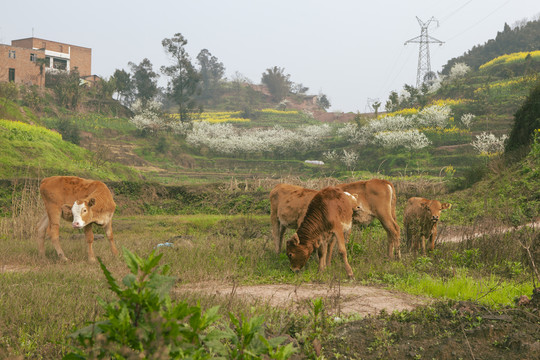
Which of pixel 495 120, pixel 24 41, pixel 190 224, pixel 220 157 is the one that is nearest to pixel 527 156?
pixel 190 224

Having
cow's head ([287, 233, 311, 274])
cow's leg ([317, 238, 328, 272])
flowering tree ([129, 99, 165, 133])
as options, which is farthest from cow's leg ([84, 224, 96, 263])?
flowering tree ([129, 99, 165, 133])

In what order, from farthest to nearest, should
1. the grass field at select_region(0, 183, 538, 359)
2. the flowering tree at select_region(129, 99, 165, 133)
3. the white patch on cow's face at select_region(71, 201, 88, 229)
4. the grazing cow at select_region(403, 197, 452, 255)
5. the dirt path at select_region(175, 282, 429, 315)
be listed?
the flowering tree at select_region(129, 99, 165, 133)
the grazing cow at select_region(403, 197, 452, 255)
the white patch on cow's face at select_region(71, 201, 88, 229)
the dirt path at select_region(175, 282, 429, 315)
the grass field at select_region(0, 183, 538, 359)

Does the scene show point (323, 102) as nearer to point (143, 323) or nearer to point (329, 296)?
point (329, 296)

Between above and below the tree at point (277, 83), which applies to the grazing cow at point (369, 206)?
below

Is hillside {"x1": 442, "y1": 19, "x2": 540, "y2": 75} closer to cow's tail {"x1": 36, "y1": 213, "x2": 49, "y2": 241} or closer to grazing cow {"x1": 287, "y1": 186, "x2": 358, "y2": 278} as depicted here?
grazing cow {"x1": 287, "y1": 186, "x2": 358, "y2": 278}

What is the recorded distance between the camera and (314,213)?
353 inches

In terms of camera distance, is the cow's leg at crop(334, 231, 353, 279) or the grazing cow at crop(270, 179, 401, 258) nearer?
the cow's leg at crop(334, 231, 353, 279)

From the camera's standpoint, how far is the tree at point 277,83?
92.4 m

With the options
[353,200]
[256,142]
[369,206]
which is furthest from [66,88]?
[353,200]

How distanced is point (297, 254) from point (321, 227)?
674 mm

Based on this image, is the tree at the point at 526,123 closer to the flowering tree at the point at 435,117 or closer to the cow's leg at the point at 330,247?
the cow's leg at the point at 330,247

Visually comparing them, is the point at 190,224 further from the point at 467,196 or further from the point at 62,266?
the point at 467,196

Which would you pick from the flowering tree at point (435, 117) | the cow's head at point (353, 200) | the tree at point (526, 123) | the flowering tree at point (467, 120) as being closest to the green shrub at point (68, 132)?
the flowering tree at point (435, 117)

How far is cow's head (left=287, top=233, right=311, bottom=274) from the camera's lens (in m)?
8.75
